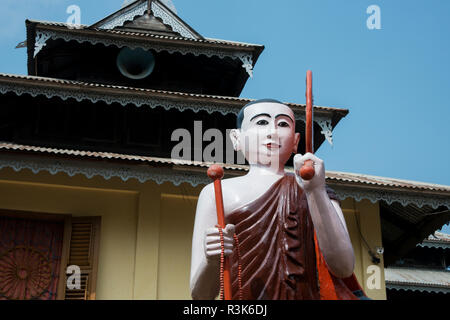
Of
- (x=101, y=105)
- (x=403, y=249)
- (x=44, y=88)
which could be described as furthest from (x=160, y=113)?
(x=403, y=249)

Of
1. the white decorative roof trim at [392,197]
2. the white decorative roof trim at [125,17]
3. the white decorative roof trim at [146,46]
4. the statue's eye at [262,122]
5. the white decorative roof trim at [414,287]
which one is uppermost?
the white decorative roof trim at [125,17]

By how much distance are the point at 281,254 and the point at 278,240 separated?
0.34 ft

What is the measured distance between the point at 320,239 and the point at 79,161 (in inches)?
190

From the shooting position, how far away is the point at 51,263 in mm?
9289

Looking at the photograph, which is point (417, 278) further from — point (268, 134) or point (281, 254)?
point (281, 254)

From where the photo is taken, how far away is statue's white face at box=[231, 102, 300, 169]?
5414 millimetres

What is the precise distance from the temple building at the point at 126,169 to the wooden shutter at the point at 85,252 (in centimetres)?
2

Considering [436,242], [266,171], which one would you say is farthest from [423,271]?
[266,171]

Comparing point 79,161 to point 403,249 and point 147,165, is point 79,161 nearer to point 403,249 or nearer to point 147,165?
point 147,165

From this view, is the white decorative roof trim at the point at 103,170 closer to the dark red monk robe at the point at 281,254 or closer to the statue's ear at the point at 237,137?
the statue's ear at the point at 237,137

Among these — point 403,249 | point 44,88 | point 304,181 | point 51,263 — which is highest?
point 44,88

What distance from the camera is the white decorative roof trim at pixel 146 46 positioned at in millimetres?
11625

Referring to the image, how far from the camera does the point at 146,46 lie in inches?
470

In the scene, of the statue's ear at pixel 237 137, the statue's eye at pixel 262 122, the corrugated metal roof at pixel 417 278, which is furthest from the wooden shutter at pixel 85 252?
the corrugated metal roof at pixel 417 278
